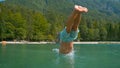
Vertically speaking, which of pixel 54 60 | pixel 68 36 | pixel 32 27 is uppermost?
pixel 32 27

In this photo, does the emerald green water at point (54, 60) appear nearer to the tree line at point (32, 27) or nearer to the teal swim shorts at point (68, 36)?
the teal swim shorts at point (68, 36)

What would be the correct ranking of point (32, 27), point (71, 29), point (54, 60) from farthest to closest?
point (32, 27)
point (54, 60)
point (71, 29)

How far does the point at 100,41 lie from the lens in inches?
4648

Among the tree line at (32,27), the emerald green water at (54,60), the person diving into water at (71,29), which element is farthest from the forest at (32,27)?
the person diving into water at (71,29)

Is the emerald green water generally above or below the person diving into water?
below

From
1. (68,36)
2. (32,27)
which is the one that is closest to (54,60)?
(68,36)

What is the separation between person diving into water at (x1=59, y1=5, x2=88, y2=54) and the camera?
8.96m

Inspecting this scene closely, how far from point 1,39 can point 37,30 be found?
13.2 meters

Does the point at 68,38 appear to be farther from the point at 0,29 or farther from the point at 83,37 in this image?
the point at 83,37

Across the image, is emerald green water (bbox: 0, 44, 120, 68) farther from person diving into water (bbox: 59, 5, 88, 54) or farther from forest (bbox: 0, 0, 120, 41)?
forest (bbox: 0, 0, 120, 41)

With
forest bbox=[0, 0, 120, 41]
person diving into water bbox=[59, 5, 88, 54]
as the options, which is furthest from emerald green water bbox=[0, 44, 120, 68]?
forest bbox=[0, 0, 120, 41]

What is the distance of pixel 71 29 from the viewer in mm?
9344

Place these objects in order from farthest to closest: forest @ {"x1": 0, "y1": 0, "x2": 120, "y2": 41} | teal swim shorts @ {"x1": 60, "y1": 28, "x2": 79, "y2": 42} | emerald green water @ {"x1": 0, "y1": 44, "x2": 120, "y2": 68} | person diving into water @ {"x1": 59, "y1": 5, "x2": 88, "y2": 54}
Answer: forest @ {"x1": 0, "y1": 0, "x2": 120, "y2": 41}
emerald green water @ {"x1": 0, "y1": 44, "x2": 120, "y2": 68}
teal swim shorts @ {"x1": 60, "y1": 28, "x2": 79, "y2": 42}
person diving into water @ {"x1": 59, "y1": 5, "x2": 88, "y2": 54}

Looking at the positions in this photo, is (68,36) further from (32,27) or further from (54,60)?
(32,27)
